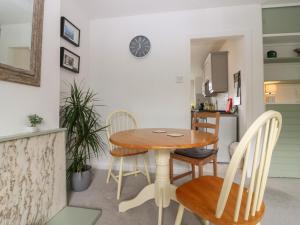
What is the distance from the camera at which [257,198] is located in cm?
83

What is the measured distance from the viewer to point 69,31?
2.20 m

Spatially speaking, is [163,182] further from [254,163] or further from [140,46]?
[140,46]

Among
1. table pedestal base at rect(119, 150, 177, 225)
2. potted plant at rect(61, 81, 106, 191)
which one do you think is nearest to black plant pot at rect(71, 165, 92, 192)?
potted plant at rect(61, 81, 106, 191)

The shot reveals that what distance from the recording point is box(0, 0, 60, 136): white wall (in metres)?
1.19

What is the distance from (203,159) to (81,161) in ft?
4.37

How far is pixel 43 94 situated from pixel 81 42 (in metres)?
1.35

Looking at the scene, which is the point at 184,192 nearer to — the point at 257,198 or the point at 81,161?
the point at 257,198

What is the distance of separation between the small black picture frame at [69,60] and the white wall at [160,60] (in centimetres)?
42

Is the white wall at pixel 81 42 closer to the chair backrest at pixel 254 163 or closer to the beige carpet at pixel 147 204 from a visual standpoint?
the beige carpet at pixel 147 204

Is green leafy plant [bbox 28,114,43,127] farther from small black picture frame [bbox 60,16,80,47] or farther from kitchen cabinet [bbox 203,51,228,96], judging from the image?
kitchen cabinet [bbox 203,51,228,96]

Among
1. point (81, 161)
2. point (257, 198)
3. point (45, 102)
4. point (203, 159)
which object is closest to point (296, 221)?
point (203, 159)

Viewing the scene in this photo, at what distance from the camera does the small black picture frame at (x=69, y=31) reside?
6.81 feet

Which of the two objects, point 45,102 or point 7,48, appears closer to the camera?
point 7,48

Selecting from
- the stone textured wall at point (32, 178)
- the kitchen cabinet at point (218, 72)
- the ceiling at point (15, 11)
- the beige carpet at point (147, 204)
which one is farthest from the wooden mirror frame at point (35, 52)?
the kitchen cabinet at point (218, 72)
